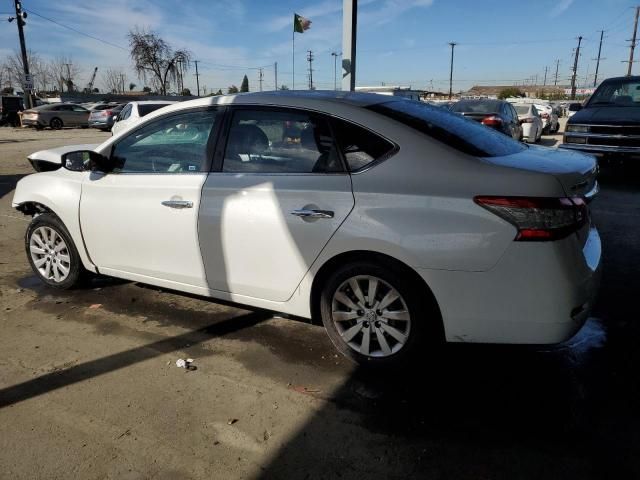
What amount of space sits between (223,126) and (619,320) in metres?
3.28

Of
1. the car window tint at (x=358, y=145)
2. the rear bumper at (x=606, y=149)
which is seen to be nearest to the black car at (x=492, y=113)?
the rear bumper at (x=606, y=149)

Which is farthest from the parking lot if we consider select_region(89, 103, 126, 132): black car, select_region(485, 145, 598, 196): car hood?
select_region(89, 103, 126, 132): black car

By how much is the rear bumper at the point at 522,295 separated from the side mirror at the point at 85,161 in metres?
2.69

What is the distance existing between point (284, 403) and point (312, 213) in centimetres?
111

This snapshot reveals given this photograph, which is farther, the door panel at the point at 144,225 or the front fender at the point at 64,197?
the front fender at the point at 64,197

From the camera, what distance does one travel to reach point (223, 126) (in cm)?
356

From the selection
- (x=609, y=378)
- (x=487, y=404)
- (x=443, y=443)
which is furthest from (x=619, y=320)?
(x=443, y=443)

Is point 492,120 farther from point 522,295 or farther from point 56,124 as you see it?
point 56,124

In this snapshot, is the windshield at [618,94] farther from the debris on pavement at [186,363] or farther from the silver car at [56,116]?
the silver car at [56,116]

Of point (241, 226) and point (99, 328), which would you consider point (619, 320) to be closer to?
point (241, 226)

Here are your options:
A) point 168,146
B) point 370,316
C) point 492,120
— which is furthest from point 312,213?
point 492,120

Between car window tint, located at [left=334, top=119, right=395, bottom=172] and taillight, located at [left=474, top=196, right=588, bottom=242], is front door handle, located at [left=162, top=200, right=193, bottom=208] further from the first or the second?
taillight, located at [left=474, top=196, right=588, bottom=242]

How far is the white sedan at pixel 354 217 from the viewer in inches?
105

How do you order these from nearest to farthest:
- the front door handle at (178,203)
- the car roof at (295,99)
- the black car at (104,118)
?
the car roof at (295,99) → the front door handle at (178,203) → the black car at (104,118)
